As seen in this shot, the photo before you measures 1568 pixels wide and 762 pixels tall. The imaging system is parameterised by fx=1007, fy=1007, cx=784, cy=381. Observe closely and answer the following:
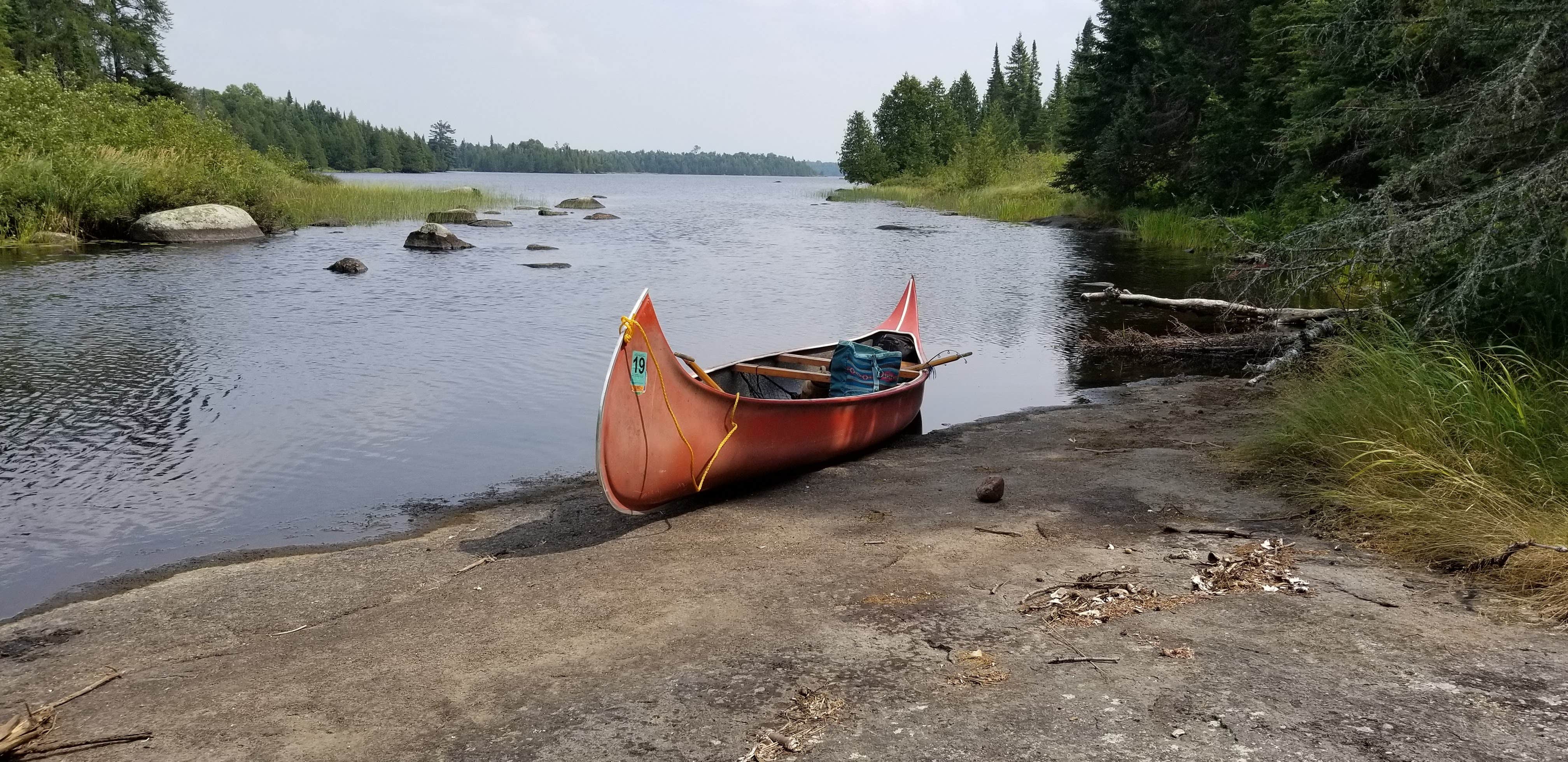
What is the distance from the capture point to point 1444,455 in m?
5.68

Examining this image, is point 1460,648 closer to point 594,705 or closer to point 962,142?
point 594,705

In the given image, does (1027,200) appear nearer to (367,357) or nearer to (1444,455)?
(367,357)

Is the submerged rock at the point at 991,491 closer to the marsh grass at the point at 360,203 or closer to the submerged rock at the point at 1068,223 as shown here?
the submerged rock at the point at 1068,223

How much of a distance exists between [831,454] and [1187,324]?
10126 millimetres

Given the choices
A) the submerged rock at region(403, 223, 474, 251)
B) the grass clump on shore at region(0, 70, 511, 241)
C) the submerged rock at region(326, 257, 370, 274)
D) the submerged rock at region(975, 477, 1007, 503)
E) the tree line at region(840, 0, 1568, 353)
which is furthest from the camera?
the submerged rock at region(403, 223, 474, 251)

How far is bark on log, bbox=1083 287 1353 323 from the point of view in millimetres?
10281

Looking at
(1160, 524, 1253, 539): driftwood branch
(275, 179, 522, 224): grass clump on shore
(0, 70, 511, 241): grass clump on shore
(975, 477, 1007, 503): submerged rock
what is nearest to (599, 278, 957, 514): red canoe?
(975, 477, 1007, 503): submerged rock

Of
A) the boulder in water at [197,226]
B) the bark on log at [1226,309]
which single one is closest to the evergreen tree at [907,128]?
the boulder in water at [197,226]

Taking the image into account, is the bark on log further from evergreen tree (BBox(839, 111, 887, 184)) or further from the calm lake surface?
evergreen tree (BBox(839, 111, 887, 184))

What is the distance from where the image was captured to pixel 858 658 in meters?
4.25

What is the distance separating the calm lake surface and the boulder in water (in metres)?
1.23

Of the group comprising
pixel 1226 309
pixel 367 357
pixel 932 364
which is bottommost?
pixel 367 357

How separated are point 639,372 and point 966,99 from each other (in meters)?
105

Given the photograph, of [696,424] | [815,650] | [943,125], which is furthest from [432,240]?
[943,125]
